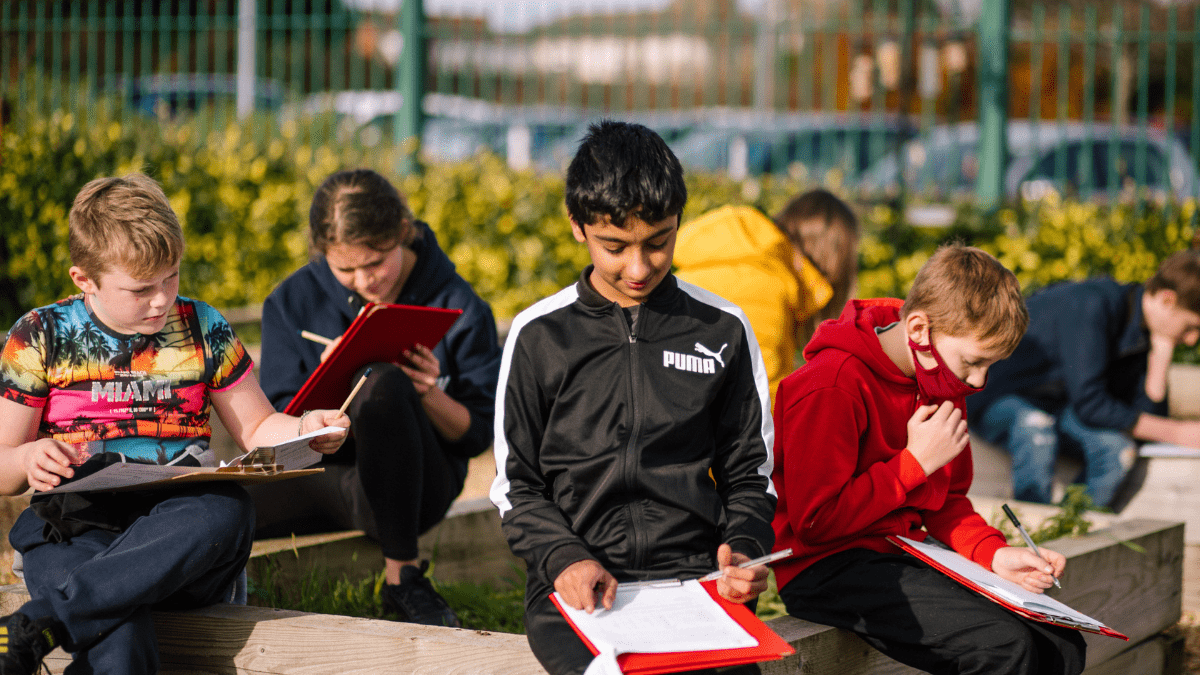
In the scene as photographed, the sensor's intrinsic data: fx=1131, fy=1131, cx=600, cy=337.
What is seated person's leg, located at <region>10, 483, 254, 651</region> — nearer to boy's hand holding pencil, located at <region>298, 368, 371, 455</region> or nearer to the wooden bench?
the wooden bench

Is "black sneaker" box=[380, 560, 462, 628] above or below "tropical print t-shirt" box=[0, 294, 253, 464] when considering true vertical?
below

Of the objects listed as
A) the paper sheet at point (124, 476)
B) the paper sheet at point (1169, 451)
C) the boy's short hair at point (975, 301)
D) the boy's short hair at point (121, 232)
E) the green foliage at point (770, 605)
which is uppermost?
the boy's short hair at point (121, 232)

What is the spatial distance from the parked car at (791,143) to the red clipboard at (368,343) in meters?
3.93

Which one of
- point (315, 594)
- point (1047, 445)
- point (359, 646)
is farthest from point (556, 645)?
point (1047, 445)

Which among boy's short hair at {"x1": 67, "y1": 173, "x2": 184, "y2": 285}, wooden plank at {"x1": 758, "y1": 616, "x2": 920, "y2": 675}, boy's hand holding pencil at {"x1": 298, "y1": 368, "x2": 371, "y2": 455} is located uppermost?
boy's short hair at {"x1": 67, "y1": 173, "x2": 184, "y2": 285}

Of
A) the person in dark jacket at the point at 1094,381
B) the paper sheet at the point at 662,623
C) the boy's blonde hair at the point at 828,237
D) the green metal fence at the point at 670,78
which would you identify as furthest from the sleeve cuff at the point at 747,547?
the green metal fence at the point at 670,78

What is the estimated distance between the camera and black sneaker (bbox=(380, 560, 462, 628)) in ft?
9.72

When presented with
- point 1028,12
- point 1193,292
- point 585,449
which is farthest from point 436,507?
point 1028,12

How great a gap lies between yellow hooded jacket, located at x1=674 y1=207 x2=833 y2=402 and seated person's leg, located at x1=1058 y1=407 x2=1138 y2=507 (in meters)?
1.48

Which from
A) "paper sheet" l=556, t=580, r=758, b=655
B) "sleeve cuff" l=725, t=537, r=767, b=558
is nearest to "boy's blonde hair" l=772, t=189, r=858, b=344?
"sleeve cuff" l=725, t=537, r=767, b=558

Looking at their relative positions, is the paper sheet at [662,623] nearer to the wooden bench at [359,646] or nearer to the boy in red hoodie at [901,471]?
the wooden bench at [359,646]

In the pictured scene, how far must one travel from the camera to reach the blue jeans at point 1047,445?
4469 millimetres

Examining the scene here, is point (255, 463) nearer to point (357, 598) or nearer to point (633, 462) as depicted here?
point (633, 462)

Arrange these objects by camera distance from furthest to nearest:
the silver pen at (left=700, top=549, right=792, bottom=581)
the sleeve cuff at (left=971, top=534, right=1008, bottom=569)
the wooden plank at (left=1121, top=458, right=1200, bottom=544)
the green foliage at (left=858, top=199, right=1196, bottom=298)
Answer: the green foliage at (left=858, top=199, right=1196, bottom=298) < the wooden plank at (left=1121, top=458, right=1200, bottom=544) < the sleeve cuff at (left=971, top=534, right=1008, bottom=569) < the silver pen at (left=700, top=549, right=792, bottom=581)
